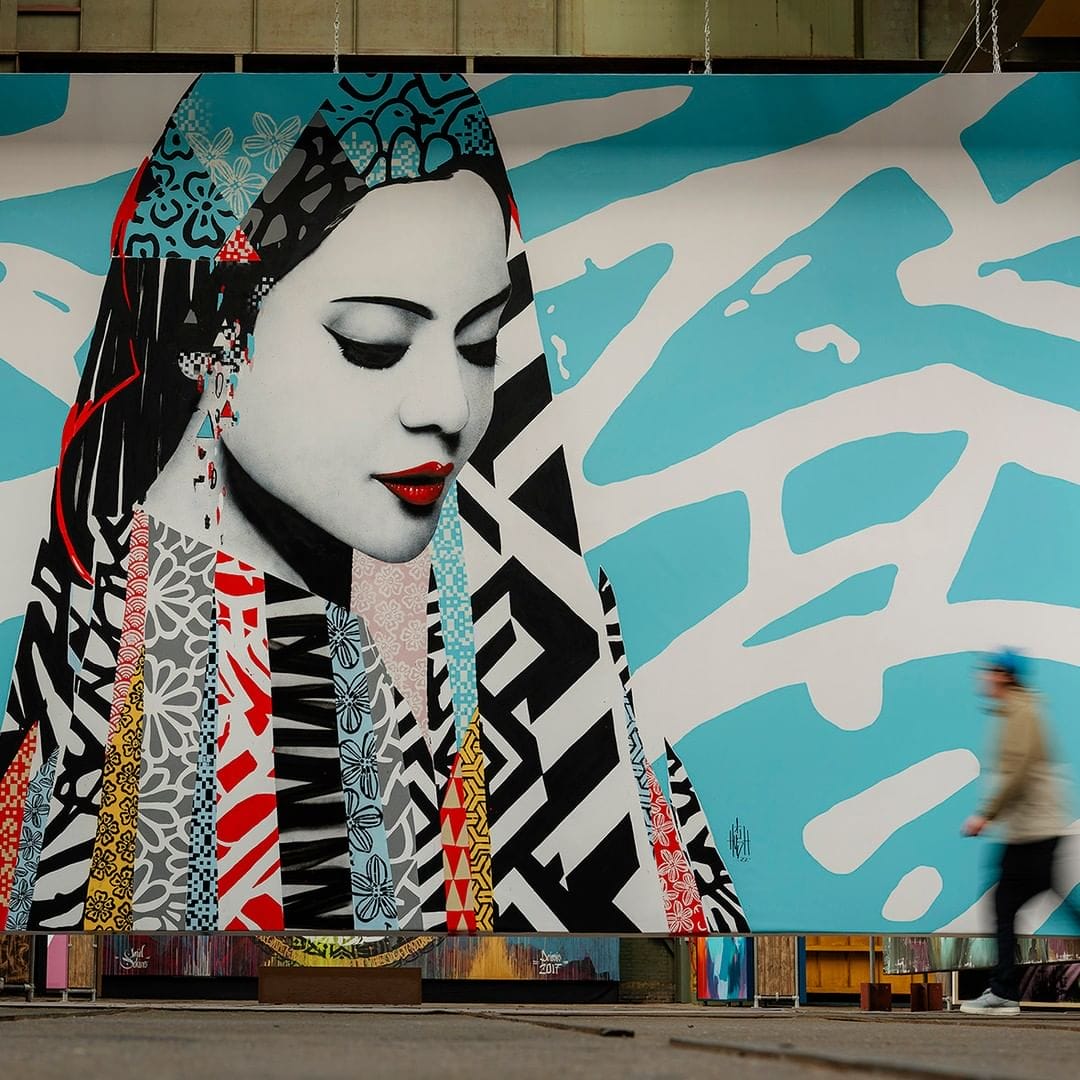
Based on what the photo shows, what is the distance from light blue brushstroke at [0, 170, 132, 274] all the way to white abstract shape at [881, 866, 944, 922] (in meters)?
3.95

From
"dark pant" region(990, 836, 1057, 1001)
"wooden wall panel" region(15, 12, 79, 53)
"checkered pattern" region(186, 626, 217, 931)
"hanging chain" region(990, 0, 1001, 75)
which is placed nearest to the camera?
"dark pant" region(990, 836, 1057, 1001)

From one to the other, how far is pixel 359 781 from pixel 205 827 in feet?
1.92

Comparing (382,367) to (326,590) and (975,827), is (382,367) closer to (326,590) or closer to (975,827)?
(326,590)

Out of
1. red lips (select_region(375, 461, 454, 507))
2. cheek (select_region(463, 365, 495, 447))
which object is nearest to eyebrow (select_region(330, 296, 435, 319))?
cheek (select_region(463, 365, 495, 447))

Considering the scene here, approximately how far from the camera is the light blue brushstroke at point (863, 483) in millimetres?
5504

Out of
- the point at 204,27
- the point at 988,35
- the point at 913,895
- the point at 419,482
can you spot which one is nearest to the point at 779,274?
the point at 419,482

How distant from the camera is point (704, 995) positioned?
797 cm

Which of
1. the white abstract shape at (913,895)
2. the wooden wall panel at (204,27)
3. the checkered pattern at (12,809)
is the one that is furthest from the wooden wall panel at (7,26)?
the white abstract shape at (913,895)

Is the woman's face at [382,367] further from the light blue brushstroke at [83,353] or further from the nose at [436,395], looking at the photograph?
the light blue brushstroke at [83,353]

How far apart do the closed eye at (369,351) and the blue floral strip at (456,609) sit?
0.56 meters

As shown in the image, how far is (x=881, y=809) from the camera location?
209 inches

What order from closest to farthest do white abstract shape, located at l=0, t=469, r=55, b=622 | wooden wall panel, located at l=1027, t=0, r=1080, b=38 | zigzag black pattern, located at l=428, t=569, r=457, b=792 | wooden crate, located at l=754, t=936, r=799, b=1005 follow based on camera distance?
zigzag black pattern, located at l=428, t=569, r=457, b=792 → white abstract shape, located at l=0, t=469, r=55, b=622 → wooden wall panel, located at l=1027, t=0, r=1080, b=38 → wooden crate, located at l=754, t=936, r=799, b=1005

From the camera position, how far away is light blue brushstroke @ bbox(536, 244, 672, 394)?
561 cm

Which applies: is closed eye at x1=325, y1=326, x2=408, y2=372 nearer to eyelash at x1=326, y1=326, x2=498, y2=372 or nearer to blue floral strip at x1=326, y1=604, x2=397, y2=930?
eyelash at x1=326, y1=326, x2=498, y2=372
